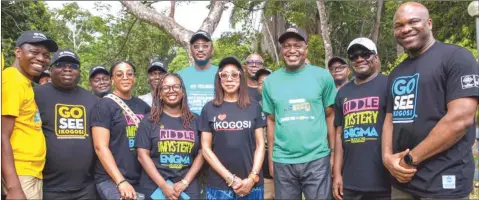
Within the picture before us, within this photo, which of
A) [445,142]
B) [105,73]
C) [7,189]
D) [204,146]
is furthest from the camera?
[105,73]

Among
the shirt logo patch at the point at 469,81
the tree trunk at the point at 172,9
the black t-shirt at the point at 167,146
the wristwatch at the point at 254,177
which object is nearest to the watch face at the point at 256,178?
the wristwatch at the point at 254,177

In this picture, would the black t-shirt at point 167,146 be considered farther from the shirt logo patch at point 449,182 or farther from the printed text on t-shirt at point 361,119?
the shirt logo patch at point 449,182

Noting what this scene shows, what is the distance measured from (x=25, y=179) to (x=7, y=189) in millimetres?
622

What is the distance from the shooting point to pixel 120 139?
4.68m

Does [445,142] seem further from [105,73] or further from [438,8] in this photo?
[438,8]

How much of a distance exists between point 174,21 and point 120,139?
4.93 meters

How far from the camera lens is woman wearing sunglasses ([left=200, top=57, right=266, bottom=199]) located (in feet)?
14.8

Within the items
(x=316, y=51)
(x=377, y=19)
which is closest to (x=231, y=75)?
(x=316, y=51)

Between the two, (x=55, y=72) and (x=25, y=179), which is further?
(x=55, y=72)

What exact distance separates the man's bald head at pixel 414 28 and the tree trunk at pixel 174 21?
5536 mm

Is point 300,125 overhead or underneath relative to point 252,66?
underneath

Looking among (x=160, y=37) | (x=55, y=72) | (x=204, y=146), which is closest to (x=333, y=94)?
(x=204, y=146)

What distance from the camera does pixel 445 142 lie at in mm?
3234

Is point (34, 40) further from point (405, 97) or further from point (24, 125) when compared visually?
point (405, 97)
